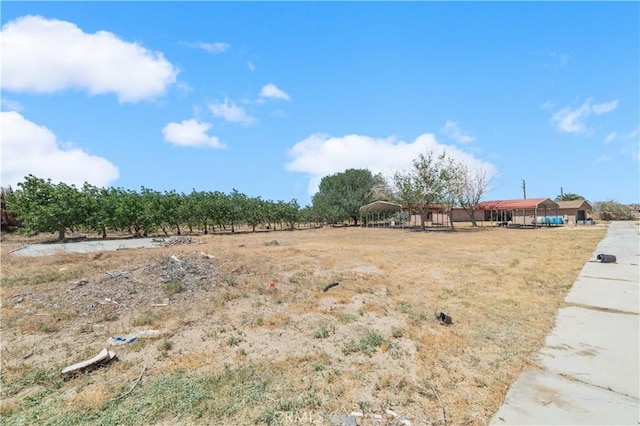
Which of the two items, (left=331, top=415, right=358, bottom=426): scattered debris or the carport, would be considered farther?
the carport

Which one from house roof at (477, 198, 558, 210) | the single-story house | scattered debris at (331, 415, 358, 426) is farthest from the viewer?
the single-story house

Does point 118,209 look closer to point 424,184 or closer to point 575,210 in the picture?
point 424,184

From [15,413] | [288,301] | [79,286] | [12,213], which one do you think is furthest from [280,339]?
[12,213]

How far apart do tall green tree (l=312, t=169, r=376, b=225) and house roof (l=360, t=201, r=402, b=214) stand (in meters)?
3.95

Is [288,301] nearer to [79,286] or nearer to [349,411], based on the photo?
[349,411]

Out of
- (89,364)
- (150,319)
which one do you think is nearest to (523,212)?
(150,319)

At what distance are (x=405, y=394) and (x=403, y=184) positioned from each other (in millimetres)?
26923

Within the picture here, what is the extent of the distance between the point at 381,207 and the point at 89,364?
108ft

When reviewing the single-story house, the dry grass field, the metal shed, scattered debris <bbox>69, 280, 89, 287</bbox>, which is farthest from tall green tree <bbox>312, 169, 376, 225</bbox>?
scattered debris <bbox>69, 280, 89, 287</bbox>

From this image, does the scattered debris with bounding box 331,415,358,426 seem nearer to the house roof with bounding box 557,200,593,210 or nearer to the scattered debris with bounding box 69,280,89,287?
the scattered debris with bounding box 69,280,89,287

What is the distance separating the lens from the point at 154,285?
7062 mm

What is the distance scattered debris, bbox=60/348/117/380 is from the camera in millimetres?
3438

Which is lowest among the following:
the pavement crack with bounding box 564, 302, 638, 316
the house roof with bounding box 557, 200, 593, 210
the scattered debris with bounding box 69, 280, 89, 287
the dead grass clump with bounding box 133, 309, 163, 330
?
the dead grass clump with bounding box 133, 309, 163, 330

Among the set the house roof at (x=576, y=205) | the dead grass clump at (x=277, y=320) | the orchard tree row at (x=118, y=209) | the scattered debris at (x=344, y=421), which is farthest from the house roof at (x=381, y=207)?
the scattered debris at (x=344, y=421)
